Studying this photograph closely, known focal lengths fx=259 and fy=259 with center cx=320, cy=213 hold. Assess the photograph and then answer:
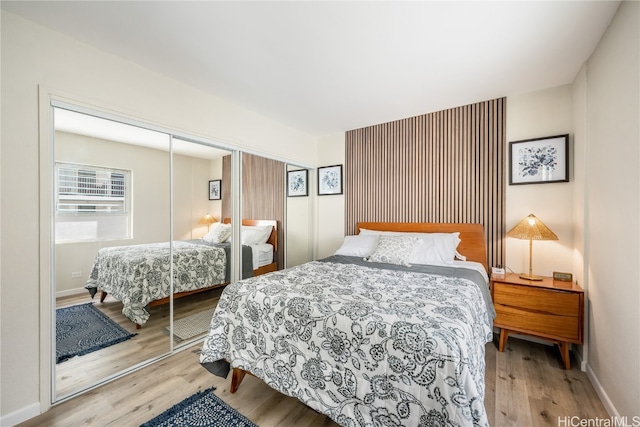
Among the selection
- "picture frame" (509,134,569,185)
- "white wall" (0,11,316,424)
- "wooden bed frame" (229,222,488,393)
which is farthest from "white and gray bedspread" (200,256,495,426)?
"picture frame" (509,134,569,185)

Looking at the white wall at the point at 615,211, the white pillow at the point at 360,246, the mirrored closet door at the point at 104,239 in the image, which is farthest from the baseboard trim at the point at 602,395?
the mirrored closet door at the point at 104,239

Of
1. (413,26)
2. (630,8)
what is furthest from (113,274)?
(630,8)

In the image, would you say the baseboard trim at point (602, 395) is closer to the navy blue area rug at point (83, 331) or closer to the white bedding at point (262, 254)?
the white bedding at point (262, 254)

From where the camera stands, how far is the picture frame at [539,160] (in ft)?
8.12

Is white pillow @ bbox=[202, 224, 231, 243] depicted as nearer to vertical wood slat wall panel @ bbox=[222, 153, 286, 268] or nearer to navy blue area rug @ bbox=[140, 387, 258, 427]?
vertical wood slat wall panel @ bbox=[222, 153, 286, 268]

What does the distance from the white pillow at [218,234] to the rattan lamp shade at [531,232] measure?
2903 millimetres

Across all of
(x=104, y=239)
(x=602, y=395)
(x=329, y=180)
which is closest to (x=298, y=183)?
(x=329, y=180)

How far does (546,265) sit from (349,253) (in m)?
1.97

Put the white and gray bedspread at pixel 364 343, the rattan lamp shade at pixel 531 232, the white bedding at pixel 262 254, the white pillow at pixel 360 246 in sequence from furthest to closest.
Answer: the white bedding at pixel 262 254
the white pillow at pixel 360 246
the rattan lamp shade at pixel 531 232
the white and gray bedspread at pixel 364 343

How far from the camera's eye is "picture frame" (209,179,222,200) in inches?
111

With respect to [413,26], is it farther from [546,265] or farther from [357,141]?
[546,265]

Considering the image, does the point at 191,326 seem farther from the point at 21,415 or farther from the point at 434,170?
the point at 434,170

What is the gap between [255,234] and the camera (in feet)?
10.7

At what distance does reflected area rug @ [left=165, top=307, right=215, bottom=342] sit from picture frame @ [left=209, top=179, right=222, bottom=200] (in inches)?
47.5
